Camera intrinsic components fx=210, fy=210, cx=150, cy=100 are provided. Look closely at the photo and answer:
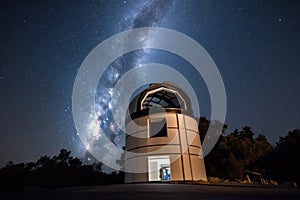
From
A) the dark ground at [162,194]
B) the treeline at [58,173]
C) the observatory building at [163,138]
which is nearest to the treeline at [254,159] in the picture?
the observatory building at [163,138]

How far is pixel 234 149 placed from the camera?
1934cm

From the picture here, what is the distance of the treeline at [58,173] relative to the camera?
22.4 meters

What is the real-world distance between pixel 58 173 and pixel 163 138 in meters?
17.3

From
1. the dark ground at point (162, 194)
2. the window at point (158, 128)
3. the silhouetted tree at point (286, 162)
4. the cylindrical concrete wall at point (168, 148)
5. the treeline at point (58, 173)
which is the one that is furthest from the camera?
the treeline at point (58, 173)

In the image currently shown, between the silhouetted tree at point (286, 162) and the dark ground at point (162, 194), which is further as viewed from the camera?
the silhouetted tree at point (286, 162)

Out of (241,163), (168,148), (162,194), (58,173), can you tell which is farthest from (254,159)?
(58,173)

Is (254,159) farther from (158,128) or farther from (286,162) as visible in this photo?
(158,128)

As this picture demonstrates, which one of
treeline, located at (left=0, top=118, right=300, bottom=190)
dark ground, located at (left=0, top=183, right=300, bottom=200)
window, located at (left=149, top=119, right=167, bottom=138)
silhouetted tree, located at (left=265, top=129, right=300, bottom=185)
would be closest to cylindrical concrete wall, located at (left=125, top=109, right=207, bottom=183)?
window, located at (left=149, top=119, right=167, bottom=138)

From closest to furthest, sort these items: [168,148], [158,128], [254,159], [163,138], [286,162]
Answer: [168,148]
[163,138]
[158,128]
[286,162]
[254,159]

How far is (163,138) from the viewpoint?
45.4 feet

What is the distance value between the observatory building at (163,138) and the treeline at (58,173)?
824cm

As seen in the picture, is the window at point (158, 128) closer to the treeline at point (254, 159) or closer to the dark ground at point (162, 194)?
the treeline at point (254, 159)

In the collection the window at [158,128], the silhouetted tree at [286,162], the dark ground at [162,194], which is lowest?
the dark ground at [162,194]

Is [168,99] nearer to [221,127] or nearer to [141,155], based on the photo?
[141,155]
